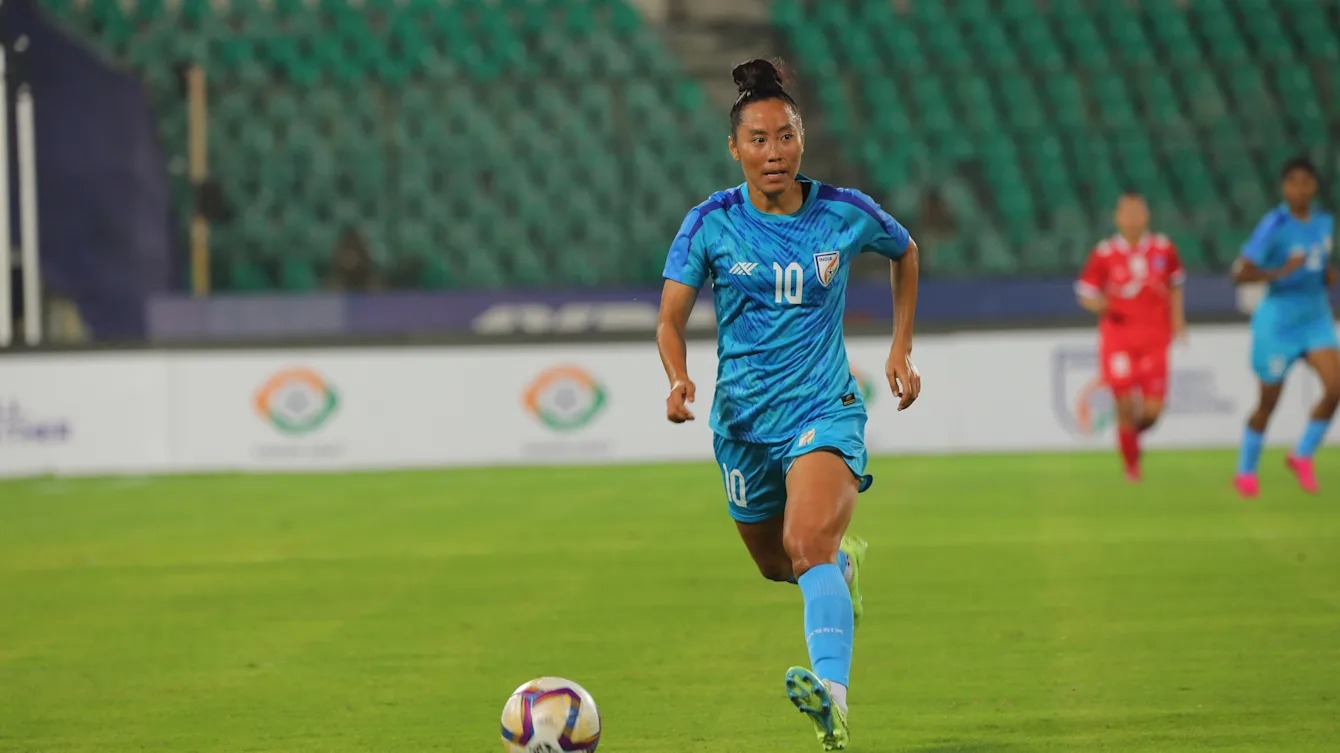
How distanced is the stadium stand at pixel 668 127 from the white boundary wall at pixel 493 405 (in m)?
3.53

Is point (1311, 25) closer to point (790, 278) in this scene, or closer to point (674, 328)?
point (790, 278)

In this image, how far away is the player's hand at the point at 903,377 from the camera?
17.5 ft

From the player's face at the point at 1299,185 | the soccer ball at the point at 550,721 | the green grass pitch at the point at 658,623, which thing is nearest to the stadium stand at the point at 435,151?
the green grass pitch at the point at 658,623

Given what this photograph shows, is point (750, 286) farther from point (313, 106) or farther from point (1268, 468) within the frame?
point (313, 106)

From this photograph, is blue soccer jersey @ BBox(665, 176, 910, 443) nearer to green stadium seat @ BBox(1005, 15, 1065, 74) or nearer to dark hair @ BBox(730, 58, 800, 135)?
dark hair @ BBox(730, 58, 800, 135)

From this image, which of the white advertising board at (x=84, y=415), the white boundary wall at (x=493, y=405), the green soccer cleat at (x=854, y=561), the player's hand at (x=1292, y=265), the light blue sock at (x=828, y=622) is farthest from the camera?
the white boundary wall at (x=493, y=405)

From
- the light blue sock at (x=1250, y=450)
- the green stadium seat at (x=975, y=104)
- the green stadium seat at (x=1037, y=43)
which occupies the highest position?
the green stadium seat at (x=1037, y=43)

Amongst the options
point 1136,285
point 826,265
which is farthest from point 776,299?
point 1136,285

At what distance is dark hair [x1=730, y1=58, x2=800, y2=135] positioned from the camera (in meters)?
5.29

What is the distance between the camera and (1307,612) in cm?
755

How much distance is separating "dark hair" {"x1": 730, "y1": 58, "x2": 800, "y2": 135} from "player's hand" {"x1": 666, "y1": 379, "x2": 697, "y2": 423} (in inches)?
31.8

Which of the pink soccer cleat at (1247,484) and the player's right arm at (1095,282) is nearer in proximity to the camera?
the pink soccer cleat at (1247,484)

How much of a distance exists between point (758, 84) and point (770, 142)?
191 millimetres

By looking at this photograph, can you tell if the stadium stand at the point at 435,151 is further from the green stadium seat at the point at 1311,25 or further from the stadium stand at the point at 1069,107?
the green stadium seat at the point at 1311,25
